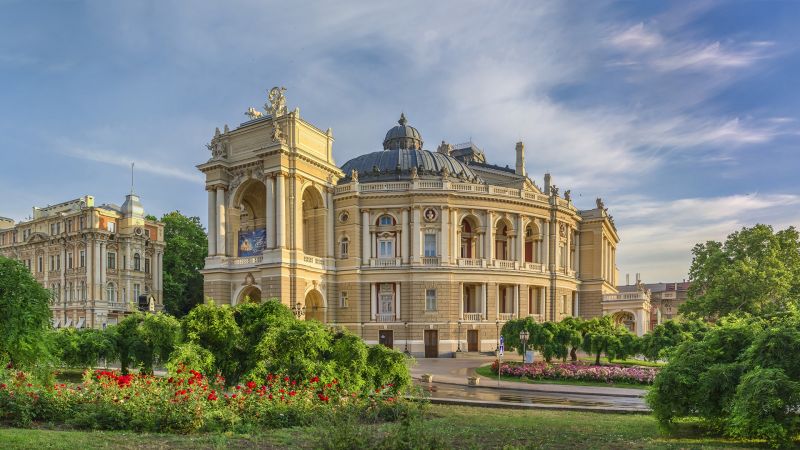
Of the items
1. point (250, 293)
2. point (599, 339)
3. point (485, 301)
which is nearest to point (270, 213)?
point (250, 293)

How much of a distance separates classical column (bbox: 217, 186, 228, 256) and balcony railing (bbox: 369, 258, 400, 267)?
12.6 meters

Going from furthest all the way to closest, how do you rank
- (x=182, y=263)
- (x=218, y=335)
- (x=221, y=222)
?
(x=182, y=263)
(x=221, y=222)
(x=218, y=335)

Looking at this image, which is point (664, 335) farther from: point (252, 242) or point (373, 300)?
point (252, 242)

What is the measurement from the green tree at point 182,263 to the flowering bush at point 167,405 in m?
66.8

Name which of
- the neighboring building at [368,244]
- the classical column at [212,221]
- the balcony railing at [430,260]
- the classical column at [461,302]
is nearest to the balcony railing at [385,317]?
the neighboring building at [368,244]

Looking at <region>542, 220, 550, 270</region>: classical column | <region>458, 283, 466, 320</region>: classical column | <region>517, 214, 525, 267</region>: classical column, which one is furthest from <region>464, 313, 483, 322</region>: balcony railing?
<region>542, 220, 550, 270</region>: classical column

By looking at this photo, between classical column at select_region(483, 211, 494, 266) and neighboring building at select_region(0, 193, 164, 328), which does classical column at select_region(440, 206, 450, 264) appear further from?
neighboring building at select_region(0, 193, 164, 328)

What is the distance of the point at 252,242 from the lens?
51.1 meters

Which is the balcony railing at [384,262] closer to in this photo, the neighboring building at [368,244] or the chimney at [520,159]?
the neighboring building at [368,244]

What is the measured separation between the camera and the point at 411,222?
51250 millimetres

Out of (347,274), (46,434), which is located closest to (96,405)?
(46,434)

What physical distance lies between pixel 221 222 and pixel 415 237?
1678 cm

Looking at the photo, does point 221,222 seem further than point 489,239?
No

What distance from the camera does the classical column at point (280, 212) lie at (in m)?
46.5
